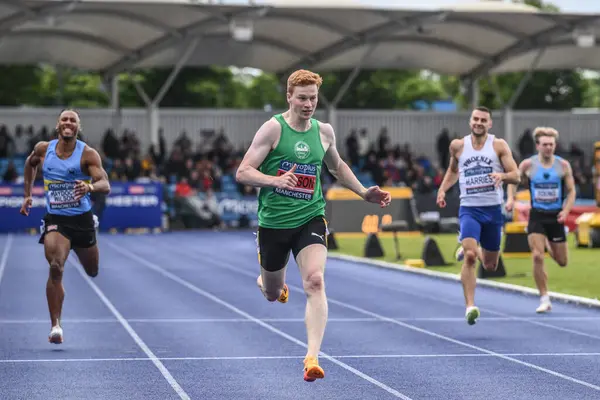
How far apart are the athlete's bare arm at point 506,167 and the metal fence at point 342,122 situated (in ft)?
118

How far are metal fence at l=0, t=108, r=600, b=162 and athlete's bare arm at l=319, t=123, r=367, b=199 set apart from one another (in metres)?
39.4

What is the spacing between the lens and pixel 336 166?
9.17m

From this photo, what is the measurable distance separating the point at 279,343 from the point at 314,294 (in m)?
3.52

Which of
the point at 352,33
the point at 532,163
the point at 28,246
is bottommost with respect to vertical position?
the point at 28,246

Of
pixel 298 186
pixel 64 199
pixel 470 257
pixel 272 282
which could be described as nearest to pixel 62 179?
pixel 64 199

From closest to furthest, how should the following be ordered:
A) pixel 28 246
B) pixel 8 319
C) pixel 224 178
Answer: pixel 8 319 < pixel 28 246 < pixel 224 178

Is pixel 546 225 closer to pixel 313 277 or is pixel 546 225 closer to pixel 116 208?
pixel 313 277

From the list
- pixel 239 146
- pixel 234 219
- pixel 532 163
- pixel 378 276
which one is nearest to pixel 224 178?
pixel 234 219

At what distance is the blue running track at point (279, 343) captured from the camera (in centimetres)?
908

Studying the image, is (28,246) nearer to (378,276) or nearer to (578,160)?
(378,276)

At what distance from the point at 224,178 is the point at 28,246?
554 inches

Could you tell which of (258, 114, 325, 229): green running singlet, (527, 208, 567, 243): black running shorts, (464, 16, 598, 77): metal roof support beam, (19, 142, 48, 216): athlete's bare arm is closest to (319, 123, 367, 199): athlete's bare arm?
(258, 114, 325, 229): green running singlet

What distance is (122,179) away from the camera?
131ft

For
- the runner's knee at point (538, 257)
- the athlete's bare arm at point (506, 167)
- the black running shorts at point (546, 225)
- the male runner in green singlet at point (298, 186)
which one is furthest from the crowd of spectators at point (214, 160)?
the male runner in green singlet at point (298, 186)
